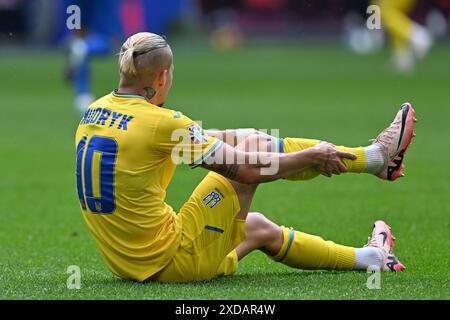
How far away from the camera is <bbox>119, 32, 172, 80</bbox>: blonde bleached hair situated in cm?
505

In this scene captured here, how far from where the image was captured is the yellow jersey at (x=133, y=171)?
504 cm

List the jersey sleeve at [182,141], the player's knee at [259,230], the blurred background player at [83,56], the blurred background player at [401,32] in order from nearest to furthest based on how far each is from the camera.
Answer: the jersey sleeve at [182,141], the player's knee at [259,230], the blurred background player at [83,56], the blurred background player at [401,32]

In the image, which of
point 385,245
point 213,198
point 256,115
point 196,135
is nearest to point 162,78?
point 196,135

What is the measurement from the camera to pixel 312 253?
5.63 metres

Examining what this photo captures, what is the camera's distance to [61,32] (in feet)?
93.5

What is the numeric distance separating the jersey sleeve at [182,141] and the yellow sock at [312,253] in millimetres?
828

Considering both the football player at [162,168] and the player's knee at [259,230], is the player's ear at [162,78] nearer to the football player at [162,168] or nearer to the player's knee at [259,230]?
the football player at [162,168]

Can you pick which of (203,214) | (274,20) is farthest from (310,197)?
(274,20)

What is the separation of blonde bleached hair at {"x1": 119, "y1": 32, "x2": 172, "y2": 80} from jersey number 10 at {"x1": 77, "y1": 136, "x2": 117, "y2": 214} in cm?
37

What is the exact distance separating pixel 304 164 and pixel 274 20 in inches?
1069

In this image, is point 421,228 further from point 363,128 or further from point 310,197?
point 363,128

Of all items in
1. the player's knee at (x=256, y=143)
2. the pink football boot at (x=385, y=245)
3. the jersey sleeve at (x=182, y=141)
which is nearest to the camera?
the jersey sleeve at (x=182, y=141)

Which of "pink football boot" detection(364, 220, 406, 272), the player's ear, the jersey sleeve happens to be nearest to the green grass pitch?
"pink football boot" detection(364, 220, 406, 272)

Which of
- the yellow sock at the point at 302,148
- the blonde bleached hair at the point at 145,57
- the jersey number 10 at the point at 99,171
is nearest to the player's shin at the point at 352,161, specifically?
the yellow sock at the point at 302,148
